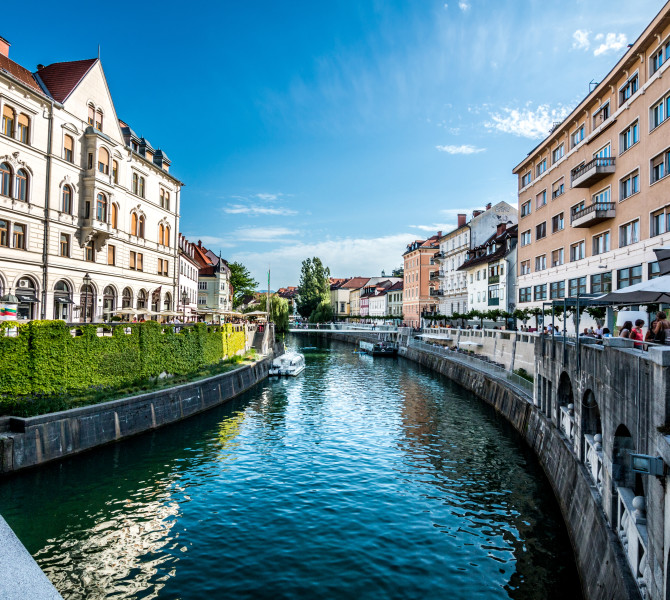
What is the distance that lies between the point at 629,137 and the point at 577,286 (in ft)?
35.0

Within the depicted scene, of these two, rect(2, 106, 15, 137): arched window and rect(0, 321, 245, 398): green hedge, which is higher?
rect(2, 106, 15, 137): arched window

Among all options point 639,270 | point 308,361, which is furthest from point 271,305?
point 639,270

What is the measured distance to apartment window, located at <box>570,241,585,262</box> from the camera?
3434 cm

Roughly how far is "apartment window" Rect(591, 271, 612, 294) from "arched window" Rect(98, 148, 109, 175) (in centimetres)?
3768

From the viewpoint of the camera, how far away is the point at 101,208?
38.6 meters

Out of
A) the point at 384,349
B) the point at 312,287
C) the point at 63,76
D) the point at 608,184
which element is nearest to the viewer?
the point at 608,184

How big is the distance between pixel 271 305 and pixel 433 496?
243ft

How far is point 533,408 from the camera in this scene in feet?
66.6

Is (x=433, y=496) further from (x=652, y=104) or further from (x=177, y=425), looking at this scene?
(x=652, y=104)

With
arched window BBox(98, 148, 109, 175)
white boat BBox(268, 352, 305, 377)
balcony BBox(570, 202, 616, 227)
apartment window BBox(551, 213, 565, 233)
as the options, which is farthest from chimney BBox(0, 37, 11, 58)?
apartment window BBox(551, 213, 565, 233)

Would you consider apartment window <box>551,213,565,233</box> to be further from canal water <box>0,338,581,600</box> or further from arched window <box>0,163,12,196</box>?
arched window <box>0,163,12,196</box>

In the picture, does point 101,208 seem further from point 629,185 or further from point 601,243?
point 629,185

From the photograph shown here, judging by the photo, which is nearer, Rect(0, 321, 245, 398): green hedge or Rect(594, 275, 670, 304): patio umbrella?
Rect(594, 275, 670, 304): patio umbrella

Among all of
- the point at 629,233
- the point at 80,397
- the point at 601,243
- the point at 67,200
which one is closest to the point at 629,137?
the point at 629,233
